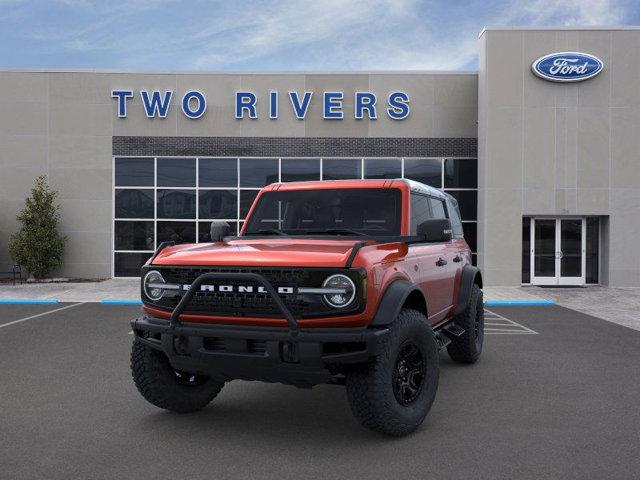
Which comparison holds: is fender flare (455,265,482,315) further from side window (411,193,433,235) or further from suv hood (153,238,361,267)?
suv hood (153,238,361,267)

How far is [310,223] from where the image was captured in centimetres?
541

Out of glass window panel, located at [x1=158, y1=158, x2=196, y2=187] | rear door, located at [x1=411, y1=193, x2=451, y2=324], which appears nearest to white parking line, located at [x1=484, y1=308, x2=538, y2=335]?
rear door, located at [x1=411, y1=193, x2=451, y2=324]

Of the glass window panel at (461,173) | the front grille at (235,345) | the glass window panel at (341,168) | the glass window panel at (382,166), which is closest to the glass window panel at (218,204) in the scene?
the glass window panel at (341,168)

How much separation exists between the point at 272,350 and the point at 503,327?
286 inches

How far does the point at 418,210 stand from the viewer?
5547 millimetres

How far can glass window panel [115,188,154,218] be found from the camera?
763 inches

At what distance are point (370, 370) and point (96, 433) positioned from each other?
221 cm

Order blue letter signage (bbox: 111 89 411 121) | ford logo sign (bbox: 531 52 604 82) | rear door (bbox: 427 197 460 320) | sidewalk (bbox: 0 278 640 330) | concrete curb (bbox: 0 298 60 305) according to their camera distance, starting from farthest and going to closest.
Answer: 1. blue letter signage (bbox: 111 89 411 121)
2. ford logo sign (bbox: 531 52 604 82)
3. concrete curb (bbox: 0 298 60 305)
4. sidewalk (bbox: 0 278 640 330)
5. rear door (bbox: 427 197 460 320)

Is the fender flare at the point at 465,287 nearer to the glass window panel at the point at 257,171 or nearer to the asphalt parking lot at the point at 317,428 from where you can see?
the asphalt parking lot at the point at 317,428

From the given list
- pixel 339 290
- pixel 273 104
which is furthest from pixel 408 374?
pixel 273 104

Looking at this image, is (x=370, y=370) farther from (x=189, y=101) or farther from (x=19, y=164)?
(x=19, y=164)

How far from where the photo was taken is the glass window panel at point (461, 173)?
757 inches

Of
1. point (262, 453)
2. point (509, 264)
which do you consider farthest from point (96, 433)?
point (509, 264)

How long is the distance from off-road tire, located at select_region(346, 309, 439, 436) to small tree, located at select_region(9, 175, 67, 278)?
645 inches
